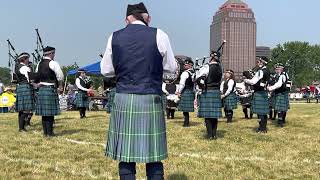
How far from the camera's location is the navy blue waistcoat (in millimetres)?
4562

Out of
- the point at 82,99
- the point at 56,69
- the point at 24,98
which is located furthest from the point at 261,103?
the point at 82,99

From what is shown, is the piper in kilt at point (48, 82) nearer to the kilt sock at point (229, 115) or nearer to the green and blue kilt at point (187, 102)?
the green and blue kilt at point (187, 102)

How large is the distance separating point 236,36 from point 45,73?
390 feet

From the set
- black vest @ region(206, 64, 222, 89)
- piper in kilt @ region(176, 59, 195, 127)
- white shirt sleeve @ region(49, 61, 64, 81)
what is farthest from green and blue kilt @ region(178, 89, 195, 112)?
white shirt sleeve @ region(49, 61, 64, 81)

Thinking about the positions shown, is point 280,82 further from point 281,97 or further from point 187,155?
point 187,155

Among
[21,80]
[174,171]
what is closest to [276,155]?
[174,171]

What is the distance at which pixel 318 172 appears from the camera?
6.91 metres

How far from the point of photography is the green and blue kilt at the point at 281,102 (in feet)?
44.9

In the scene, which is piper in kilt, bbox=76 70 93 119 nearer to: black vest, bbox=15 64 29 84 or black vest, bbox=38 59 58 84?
black vest, bbox=15 64 29 84

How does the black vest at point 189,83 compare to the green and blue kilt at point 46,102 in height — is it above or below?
above

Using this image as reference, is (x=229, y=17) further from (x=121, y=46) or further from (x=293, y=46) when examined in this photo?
(x=121, y=46)

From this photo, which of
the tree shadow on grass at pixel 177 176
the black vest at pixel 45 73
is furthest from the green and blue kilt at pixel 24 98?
the tree shadow on grass at pixel 177 176

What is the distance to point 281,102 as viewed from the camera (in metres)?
13.7

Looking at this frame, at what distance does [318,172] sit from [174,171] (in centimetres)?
209
